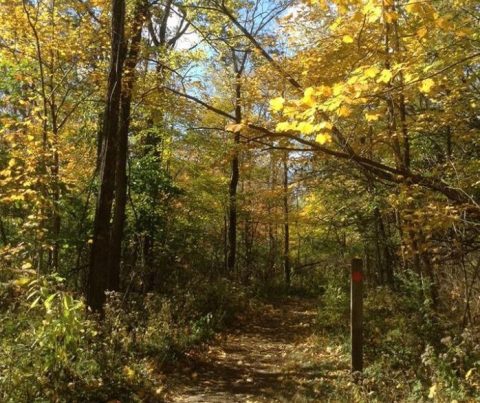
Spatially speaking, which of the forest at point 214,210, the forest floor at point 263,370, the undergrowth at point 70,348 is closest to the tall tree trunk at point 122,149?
the forest at point 214,210

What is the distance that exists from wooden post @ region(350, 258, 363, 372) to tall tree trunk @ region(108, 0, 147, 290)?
204 inches

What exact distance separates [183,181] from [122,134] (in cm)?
622

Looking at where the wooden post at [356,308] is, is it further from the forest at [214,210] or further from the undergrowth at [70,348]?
the undergrowth at [70,348]

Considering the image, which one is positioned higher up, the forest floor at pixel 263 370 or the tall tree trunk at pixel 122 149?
the tall tree trunk at pixel 122 149

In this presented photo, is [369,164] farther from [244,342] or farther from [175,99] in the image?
[175,99]

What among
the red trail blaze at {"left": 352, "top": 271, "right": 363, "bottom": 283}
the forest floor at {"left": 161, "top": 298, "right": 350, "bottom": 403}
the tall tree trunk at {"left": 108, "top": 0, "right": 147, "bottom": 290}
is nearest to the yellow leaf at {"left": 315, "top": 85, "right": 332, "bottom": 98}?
the red trail blaze at {"left": 352, "top": 271, "right": 363, "bottom": 283}

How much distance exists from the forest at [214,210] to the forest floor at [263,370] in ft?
0.17

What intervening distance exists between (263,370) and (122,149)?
17.4 ft

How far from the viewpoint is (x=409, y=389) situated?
18.1 ft

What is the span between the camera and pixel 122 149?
33.0 feet

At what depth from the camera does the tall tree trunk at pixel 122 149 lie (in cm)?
911

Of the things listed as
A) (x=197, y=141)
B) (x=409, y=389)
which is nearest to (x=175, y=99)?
(x=197, y=141)

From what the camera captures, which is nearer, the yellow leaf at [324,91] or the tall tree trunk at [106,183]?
the yellow leaf at [324,91]

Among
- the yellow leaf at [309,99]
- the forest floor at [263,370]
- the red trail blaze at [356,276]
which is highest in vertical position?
the yellow leaf at [309,99]
